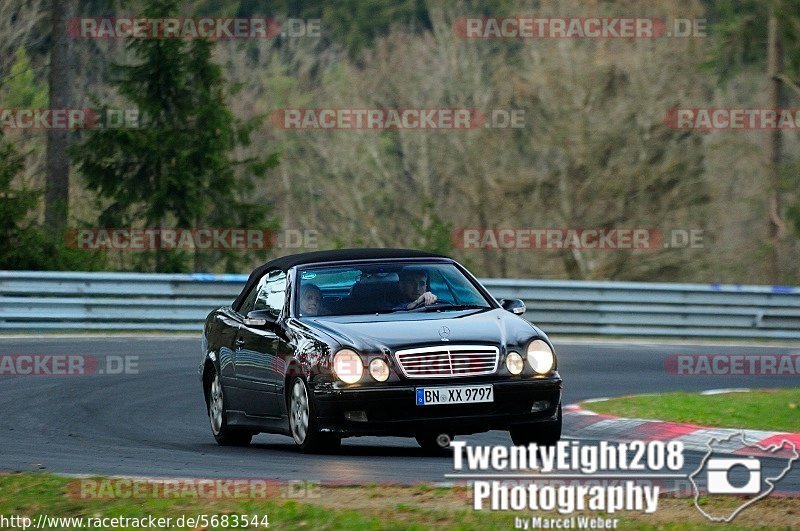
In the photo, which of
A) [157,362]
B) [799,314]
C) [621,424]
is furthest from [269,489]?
[799,314]

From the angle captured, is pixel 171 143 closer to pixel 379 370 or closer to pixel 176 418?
pixel 176 418

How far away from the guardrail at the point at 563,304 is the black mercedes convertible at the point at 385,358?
10.6 metres

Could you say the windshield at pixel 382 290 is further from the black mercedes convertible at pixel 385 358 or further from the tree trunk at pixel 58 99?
the tree trunk at pixel 58 99

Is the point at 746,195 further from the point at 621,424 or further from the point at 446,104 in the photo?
the point at 621,424

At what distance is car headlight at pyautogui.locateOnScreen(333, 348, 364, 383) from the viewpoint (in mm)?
10477

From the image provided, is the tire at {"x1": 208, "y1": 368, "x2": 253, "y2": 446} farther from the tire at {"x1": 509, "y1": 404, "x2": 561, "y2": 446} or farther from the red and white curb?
the red and white curb

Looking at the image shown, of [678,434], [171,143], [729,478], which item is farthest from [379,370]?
[171,143]

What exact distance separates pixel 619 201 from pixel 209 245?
10.9 meters

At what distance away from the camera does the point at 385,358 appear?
34.3 ft

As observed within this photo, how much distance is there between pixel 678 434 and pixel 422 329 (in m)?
3.08

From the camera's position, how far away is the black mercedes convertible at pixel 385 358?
34.3ft

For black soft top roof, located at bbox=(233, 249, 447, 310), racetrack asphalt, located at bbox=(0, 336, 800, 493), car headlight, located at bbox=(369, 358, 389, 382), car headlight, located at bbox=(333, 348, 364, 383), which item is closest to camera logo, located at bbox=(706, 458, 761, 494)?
racetrack asphalt, located at bbox=(0, 336, 800, 493)

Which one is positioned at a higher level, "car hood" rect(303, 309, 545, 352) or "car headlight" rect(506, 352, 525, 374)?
"car hood" rect(303, 309, 545, 352)

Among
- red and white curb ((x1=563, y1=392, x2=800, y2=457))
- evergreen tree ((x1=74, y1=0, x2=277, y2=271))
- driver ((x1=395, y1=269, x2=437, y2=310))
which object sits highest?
evergreen tree ((x1=74, y1=0, x2=277, y2=271))
